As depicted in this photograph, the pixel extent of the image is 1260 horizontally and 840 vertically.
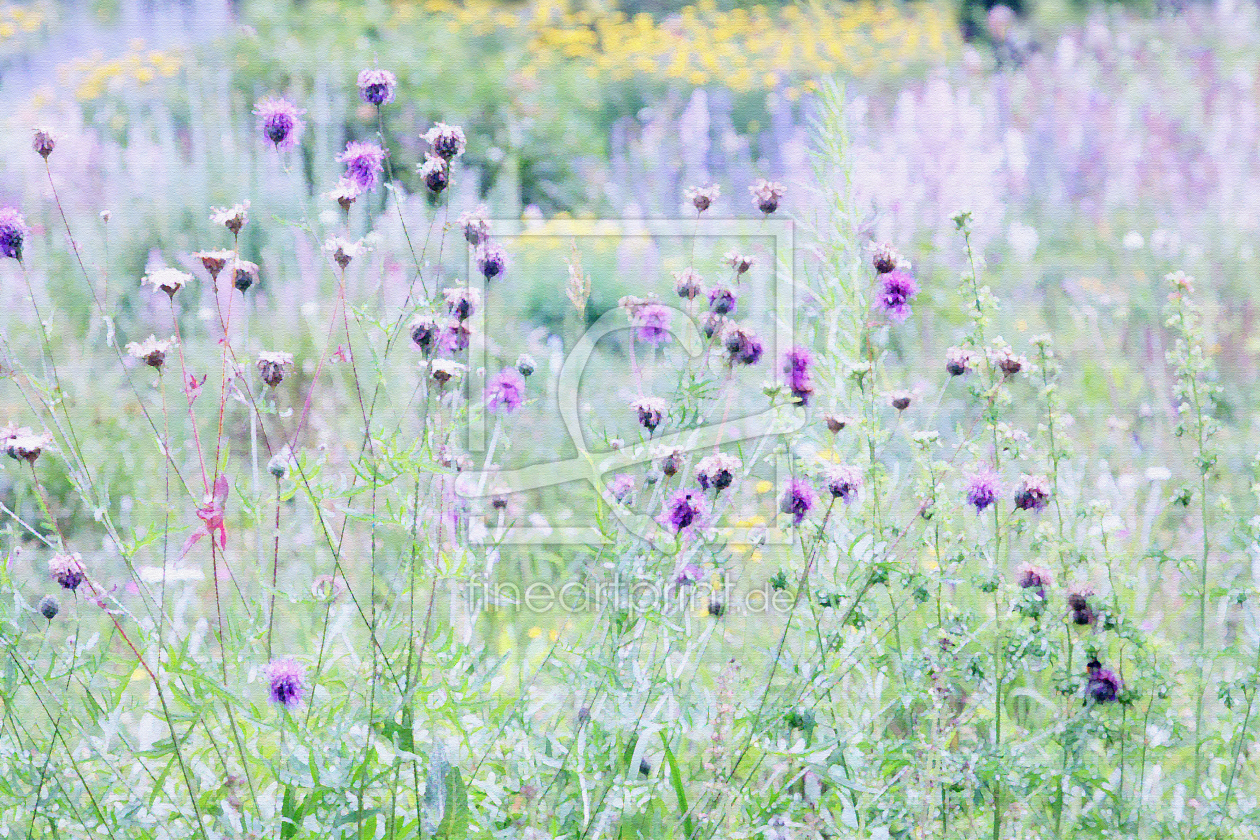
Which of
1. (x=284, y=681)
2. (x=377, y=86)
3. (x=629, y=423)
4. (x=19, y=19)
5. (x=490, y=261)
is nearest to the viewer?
(x=284, y=681)

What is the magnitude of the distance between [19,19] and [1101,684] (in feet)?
13.5

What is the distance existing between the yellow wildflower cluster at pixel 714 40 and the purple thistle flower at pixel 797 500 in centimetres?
305

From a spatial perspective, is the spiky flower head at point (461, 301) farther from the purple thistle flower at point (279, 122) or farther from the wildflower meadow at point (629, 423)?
the purple thistle flower at point (279, 122)

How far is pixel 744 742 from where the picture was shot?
1.40 meters

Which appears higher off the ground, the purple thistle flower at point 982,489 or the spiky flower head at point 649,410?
the spiky flower head at point 649,410

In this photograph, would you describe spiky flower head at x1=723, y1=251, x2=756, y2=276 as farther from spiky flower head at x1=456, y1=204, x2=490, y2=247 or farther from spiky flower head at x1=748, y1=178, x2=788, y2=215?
spiky flower head at x1=456, y1=204, x2=490, y2=247

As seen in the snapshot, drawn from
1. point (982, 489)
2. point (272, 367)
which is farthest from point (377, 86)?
point (982, 489)

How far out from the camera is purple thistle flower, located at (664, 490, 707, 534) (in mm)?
1374

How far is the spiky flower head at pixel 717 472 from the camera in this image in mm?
1344

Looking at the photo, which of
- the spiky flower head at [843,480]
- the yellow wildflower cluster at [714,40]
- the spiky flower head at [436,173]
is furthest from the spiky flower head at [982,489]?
the yellow wildflower cluster at [714,40]

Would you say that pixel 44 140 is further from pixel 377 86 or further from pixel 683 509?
pixel 683 509

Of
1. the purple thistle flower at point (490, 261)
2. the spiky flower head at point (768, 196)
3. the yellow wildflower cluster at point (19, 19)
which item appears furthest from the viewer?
the yellow wildflower cluster at point (19, 19)

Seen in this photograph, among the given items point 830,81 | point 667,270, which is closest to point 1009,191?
point 667,270

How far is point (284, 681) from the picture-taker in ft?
4.14
